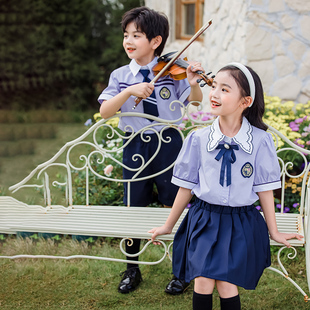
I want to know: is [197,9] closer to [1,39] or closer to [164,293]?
[1,39]

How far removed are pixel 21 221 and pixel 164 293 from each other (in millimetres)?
927

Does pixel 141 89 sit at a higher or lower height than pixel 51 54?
higher

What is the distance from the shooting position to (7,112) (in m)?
7.74

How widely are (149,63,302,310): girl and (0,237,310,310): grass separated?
2.11 ft

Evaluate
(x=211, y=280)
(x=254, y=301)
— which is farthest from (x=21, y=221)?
(x=254, y=301)

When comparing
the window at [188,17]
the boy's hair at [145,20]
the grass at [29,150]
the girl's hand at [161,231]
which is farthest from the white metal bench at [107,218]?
the window at [188,17]

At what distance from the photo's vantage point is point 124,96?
2.41 metres

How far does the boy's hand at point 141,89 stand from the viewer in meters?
2.36

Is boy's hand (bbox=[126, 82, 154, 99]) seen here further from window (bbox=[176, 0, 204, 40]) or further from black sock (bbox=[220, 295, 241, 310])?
window (bbox=[176, 0, 204, 40])

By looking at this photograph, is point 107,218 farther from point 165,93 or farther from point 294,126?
point 294,126

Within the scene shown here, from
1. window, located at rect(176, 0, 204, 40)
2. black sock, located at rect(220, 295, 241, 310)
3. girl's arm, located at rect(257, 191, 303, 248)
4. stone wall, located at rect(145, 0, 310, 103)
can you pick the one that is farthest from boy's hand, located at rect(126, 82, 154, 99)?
window, located at rect(176, 0, 204, 40)

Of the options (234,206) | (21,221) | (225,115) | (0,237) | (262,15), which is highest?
(262,15)

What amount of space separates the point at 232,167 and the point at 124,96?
731 millimetres

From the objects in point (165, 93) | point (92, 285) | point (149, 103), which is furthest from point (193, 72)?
point (92, 285)
